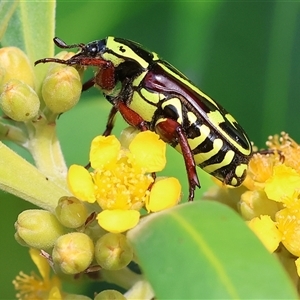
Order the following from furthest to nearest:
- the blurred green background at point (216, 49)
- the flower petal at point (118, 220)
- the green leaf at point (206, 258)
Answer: the blurred green background at point (216, 49) < the flower petal at point (118, 220) < the green leaf at point (206, 258)

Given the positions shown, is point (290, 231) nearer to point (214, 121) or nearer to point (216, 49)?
point (214, 121)

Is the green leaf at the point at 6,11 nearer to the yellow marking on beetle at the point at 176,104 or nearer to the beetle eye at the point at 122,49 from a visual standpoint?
the beetle eye at the point at 122,49

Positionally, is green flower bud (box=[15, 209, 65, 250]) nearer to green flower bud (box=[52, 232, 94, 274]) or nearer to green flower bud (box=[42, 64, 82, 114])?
green flower bud (box=[52, 232, 94, 274])

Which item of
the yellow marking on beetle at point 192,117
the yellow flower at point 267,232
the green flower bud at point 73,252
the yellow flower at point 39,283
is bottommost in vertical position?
the yellow flower at point 39,283

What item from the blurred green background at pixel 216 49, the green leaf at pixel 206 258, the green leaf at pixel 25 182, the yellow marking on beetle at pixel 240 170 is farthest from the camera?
the blurred green background at pixel 216 49

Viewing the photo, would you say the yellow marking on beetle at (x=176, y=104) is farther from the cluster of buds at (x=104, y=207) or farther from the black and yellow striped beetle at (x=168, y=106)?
the cluster of buds at (x=104, y=207)

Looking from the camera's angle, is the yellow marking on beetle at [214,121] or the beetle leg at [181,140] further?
the yellow marking on beetle at [214,121]

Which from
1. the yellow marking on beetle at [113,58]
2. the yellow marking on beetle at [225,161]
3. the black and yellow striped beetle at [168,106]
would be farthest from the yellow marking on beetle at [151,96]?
the yellow marking on beetle at [225,161]

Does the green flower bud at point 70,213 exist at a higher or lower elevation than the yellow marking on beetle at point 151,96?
lower
